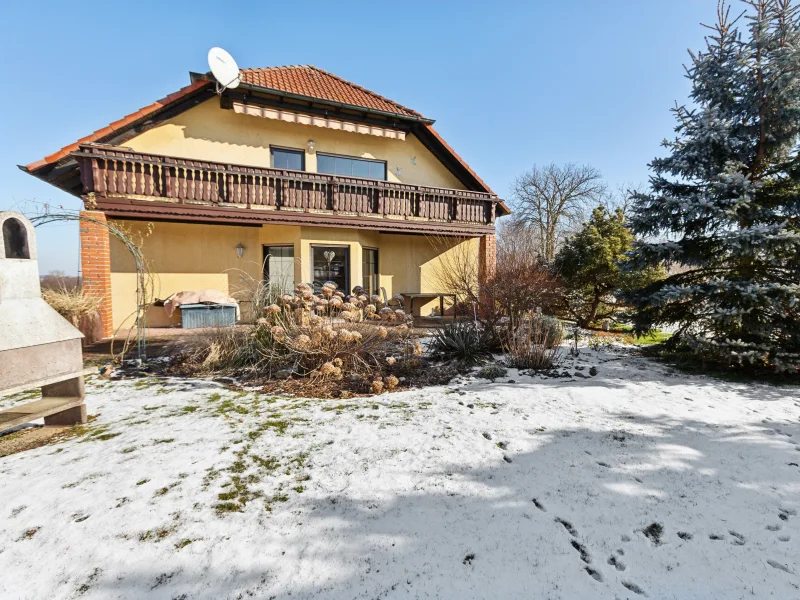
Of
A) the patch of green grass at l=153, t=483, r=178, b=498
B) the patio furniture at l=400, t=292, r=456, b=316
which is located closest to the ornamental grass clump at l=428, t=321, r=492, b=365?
the patch of green grass at l=153, t=483, r=178, b=498

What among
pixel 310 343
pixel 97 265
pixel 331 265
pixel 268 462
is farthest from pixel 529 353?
pixel 97 265

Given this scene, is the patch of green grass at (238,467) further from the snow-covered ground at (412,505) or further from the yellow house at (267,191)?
the yellow house at (267,191)

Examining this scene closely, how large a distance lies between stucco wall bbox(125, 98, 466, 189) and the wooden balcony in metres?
1.00

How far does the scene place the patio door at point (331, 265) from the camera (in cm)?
1014

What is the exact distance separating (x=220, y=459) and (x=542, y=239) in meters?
28.2

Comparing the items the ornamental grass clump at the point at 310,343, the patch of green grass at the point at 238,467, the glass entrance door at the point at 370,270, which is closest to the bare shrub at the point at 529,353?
the ornamental grass clump at the point at 310,343

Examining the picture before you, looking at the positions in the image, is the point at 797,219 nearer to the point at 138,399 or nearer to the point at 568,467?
the point at 568,467

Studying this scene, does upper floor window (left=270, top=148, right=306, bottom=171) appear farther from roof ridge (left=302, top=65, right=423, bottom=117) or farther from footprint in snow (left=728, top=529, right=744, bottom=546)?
footprint in snow (left=728, top=529, right=744, bottom=546)

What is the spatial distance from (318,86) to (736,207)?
1041 cm

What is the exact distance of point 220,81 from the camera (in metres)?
8.31

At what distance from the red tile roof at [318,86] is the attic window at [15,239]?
7.59m

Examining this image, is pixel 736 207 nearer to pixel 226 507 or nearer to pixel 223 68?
pixel 226 507

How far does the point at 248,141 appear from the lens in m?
9.70

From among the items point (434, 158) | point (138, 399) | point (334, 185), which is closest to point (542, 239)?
point (434, 158)
